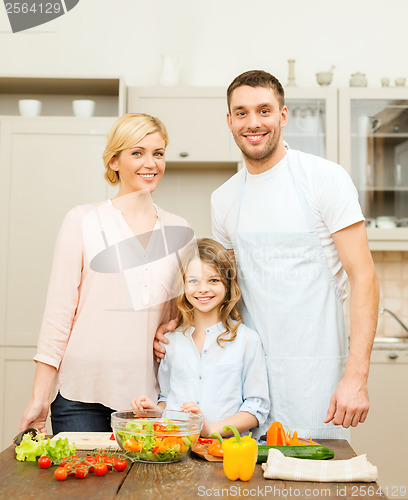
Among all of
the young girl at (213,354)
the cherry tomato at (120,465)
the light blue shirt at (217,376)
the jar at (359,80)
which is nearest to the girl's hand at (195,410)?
the young girl at (213,354)

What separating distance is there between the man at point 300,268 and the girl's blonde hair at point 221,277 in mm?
52

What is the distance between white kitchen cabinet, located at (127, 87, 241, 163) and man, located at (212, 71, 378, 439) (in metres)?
1.55

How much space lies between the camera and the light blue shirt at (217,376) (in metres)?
1.64

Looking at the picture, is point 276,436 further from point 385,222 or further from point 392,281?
point 392,281

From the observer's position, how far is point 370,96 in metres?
3.40

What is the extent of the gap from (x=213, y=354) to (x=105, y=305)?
0.34m

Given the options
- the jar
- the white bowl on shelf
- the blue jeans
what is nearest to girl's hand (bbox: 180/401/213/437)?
the blue jeans

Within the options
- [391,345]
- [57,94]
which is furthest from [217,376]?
[57,94]

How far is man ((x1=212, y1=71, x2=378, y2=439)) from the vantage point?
1.67m

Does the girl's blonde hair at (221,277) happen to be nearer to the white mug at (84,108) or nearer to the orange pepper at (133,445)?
the orange pepper at (133,445)

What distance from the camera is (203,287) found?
1781mm

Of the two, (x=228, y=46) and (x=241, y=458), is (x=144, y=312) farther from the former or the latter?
(x=228, y=46)

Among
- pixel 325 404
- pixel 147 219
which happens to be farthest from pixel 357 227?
pixel 147 219

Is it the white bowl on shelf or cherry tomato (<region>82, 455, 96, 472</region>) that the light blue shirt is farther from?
the white bowl on shelf
